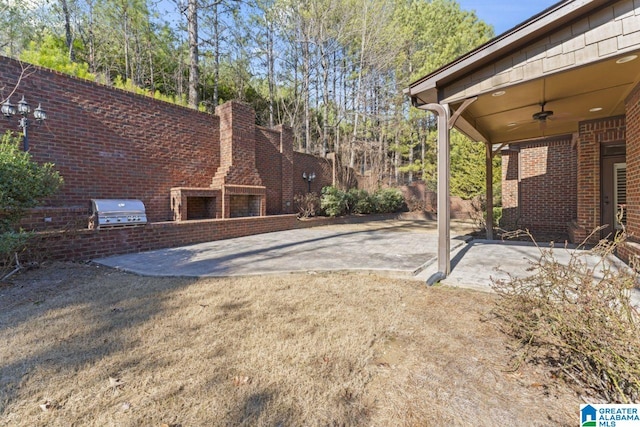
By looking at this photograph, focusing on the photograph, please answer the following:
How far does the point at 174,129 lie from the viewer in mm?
8398

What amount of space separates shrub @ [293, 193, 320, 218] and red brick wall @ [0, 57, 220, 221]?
433cm

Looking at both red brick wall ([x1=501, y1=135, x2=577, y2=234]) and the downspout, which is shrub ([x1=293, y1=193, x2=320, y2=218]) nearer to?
red brick wall ([x1=501, y1=135, x2=577, y2=234])

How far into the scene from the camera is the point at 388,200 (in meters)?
16.3

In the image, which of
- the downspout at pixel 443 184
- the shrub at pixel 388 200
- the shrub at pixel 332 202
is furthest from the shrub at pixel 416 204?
the downspout at pixel 443 184

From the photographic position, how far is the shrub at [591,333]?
5.34 ft

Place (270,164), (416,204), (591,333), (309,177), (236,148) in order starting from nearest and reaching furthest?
(591,333)
(236,148)
(270,164)
(309,177)
(416,204)

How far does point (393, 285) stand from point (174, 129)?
25.4ft

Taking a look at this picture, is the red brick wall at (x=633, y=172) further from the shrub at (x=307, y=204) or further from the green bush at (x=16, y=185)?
the shrub at (x=307, y=204)

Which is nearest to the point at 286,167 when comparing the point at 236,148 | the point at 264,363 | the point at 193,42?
the point at 236,148

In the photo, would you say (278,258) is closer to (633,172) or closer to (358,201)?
(633,172)

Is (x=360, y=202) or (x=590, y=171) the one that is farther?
(x=360, y=202)

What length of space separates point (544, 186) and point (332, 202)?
25.1 ft

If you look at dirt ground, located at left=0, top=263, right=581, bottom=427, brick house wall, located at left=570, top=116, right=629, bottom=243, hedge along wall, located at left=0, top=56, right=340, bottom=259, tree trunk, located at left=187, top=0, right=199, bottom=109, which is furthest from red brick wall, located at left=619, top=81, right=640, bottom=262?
tree trunk, located at left=187, top=0, right=199, bottom=109

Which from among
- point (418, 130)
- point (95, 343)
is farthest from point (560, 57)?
point (418, 130)
